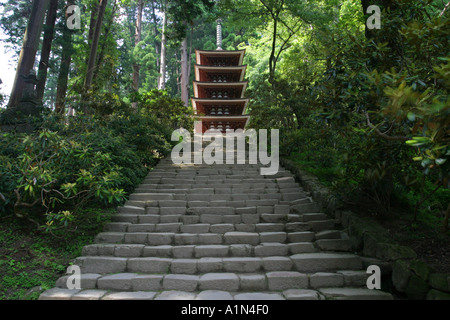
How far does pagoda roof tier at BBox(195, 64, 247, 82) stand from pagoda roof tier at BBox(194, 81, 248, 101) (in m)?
0.71

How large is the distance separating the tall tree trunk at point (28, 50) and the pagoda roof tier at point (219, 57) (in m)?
10.8

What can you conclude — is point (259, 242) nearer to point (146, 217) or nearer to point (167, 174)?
point (146, 217)

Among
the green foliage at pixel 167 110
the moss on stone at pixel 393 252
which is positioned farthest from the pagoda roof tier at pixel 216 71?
the moss on stone at pixel 393 252

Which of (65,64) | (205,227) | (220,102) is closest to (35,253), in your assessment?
(205,227)

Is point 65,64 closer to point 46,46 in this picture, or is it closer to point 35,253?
point 46,46

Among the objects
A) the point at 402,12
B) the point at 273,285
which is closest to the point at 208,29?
the point at 402,12

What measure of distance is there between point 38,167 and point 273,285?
335 cm

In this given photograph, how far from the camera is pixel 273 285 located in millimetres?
3279

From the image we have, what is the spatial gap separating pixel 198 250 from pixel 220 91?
14.5 m

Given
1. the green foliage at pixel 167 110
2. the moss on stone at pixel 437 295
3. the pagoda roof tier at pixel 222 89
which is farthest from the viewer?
the pagoda roof tier at pixel 222 89

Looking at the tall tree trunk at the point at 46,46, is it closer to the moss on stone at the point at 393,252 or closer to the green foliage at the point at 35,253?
the green foliage at the point at 35,253

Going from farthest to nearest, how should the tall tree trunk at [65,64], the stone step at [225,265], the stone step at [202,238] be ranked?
the tall tree trunk at [65,64], the stone step at [202,238], the stone step at [225,265]

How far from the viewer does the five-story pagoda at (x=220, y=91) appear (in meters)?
16.3

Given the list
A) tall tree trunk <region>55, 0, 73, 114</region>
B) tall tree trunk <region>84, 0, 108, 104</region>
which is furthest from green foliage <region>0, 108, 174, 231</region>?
tall tree trunk <region>55, 0, 73, 114</region>
